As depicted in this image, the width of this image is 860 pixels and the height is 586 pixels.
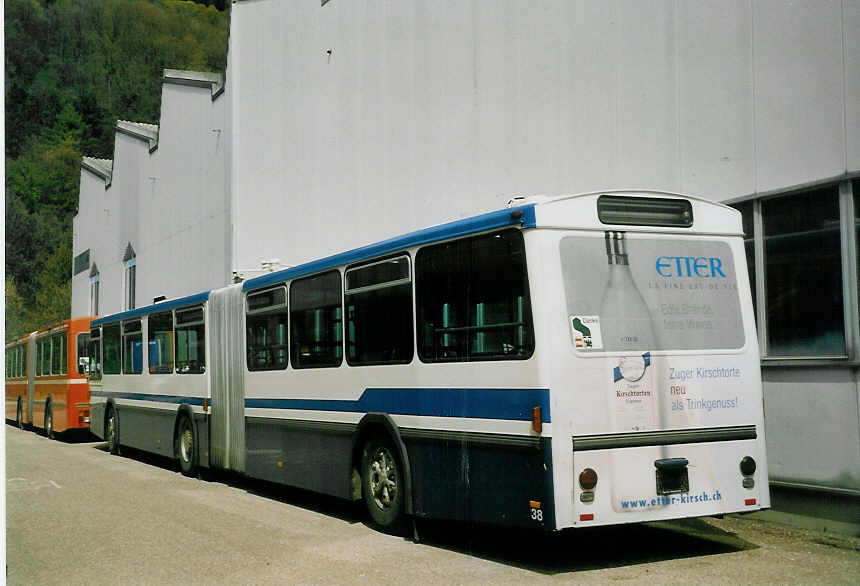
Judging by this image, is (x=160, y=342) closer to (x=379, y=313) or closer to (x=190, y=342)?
(x=190, y=342)

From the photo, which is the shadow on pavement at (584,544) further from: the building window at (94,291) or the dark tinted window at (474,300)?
the building window at (94,291)

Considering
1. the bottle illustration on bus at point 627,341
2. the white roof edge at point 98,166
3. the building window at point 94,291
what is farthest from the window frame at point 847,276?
the building window at point 94,291

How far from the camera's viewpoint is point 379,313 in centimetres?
984

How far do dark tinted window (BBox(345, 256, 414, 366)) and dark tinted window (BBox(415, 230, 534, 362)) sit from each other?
254 millimetres

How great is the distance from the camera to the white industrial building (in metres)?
9.76

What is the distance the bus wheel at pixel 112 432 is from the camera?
20.0 metres

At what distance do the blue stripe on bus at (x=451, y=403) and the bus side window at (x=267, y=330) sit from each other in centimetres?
129

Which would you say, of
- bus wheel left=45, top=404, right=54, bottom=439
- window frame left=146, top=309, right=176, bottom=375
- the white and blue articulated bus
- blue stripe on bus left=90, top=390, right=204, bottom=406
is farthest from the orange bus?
the white and blue articulated bus

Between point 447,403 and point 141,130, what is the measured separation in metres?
31.3

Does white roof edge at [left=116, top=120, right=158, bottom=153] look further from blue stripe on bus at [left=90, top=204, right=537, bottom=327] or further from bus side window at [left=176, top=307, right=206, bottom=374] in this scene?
blue stripe on bus at [left=90, top=204, right=537, bottom=327]

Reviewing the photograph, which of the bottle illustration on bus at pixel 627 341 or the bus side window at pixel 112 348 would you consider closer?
the bottle illustration on bus at pixel 627 341

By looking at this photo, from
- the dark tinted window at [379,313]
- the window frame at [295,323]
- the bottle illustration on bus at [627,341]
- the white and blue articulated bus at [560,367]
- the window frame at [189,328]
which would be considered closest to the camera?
the white and blue articulated bus at [560,367]

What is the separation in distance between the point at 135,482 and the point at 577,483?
9300 millimetres

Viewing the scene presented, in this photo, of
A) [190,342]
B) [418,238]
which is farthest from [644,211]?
[190,342]
